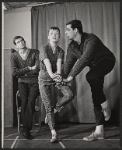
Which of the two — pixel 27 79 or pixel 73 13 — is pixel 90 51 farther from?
pixel 27 79

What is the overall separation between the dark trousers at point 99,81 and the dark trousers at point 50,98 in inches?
9.6

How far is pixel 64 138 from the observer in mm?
1959

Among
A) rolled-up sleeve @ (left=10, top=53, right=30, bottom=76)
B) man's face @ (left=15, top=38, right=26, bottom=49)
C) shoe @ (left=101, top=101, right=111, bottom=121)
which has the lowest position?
shoe @ (left=101, top=101, right=111, bottom=121)

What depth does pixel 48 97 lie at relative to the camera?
6.61 feet

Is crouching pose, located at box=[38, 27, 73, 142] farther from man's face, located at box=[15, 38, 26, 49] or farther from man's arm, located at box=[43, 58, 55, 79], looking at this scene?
man's face, located at box=[15, 38, 26, 49]

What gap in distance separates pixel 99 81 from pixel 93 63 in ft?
0.61

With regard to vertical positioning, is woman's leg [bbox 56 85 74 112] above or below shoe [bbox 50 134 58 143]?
above

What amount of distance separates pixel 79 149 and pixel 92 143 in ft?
0.46

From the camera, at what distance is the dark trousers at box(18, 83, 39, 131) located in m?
2.03

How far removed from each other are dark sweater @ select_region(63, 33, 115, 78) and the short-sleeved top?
98 millimetres

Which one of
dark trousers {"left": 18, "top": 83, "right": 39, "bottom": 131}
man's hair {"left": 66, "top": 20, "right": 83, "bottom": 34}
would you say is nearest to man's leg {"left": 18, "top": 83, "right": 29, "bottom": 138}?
dark trousers {"left": 18, "top": 83, "right": 39, "bottom": 131}

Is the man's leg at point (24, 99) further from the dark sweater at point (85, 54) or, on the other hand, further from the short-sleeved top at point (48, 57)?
the dark sweater at point (85, 54)

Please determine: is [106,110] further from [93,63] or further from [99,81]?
[93,63]

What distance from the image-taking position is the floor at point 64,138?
1.88m
